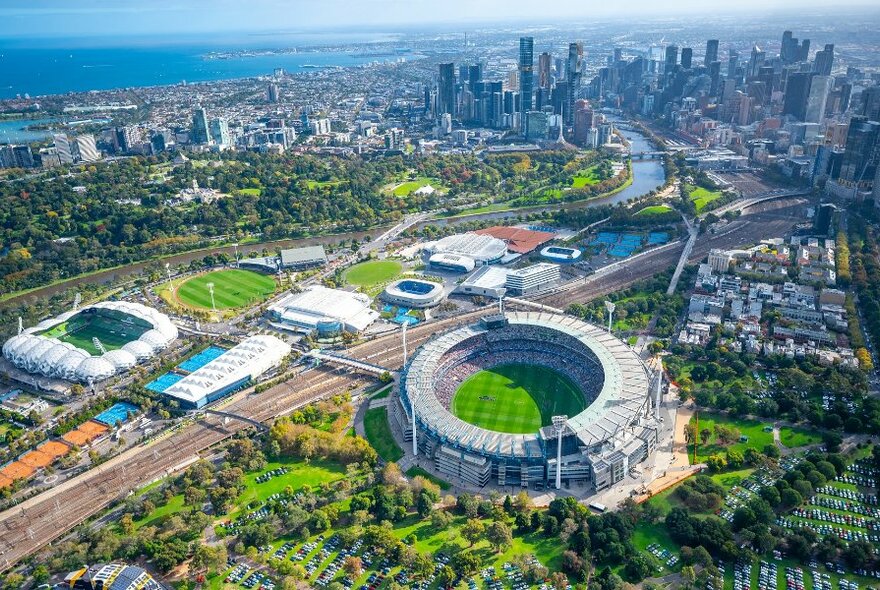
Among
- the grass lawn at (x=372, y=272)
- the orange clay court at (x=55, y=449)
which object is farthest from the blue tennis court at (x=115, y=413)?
the grass lawn at (x=372, y=272)

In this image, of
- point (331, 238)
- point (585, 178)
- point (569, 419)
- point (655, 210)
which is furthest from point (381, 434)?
point (585, 178)

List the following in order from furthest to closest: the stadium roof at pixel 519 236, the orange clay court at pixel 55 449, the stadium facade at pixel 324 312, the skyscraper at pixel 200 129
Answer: the skyscraper at pixel 200 129 < the stadium roof at pixel 519 236 < the stadium facade at pixel 324 312 < the orange clay court at pixel 55 449

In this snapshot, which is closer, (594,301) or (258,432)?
(258,432)

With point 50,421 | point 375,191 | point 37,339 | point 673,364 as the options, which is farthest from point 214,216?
point 673,364

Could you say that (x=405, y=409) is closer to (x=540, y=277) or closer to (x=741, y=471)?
(x=741, y=471)

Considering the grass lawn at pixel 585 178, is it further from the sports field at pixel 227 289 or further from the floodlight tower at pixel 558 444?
the floodlight tower at pixel 558 444
